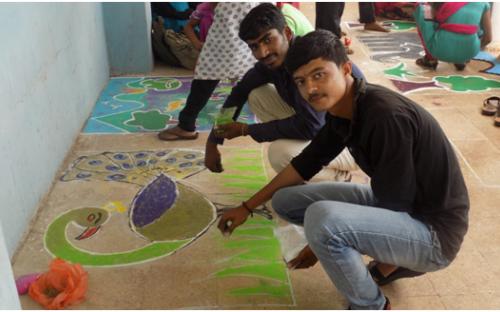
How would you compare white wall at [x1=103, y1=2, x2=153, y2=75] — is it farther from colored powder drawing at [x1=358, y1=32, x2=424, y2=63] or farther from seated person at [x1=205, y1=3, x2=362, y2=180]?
colored powder drawing at [x1=358, y1=32, x2=424, y2=63]

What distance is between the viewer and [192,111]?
3.01 metres

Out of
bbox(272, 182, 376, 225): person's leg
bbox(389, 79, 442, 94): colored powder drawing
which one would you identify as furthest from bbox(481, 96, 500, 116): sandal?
bbox(272, 182, 376, 225): person's leg

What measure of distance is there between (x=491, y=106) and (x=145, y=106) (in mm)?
2325

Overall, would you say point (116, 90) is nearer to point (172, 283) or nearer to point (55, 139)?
point (55, 139)

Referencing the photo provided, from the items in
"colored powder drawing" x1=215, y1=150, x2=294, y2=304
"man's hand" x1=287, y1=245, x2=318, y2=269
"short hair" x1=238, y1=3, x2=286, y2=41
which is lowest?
"colored powder drawing" x1=215, y1=150, x2=294, y2=304

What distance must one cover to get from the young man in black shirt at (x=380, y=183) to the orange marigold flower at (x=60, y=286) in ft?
2.88

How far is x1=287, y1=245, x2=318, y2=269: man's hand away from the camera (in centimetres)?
178

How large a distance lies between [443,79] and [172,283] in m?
3.00

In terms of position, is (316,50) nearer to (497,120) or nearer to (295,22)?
(295,22)

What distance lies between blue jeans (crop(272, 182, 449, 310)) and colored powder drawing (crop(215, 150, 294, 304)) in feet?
1.06

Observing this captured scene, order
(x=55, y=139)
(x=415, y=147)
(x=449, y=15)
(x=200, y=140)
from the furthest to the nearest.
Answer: (x=449, y=15), (x=200, y=140), (x=55, y=139), (x=415, y=147)

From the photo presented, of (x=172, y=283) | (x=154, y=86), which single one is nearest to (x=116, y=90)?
(x=154, y=86)

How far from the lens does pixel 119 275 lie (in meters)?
1.96

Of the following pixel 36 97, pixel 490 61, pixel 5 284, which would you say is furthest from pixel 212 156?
pixel 490 61
